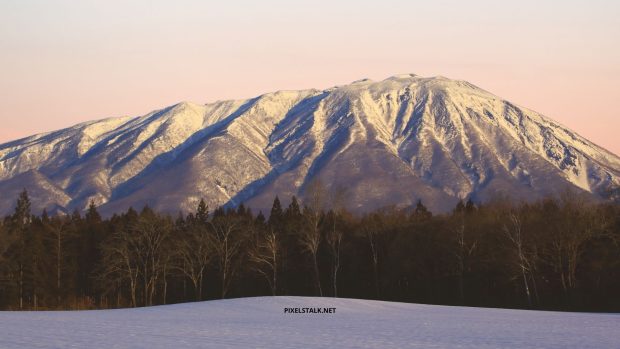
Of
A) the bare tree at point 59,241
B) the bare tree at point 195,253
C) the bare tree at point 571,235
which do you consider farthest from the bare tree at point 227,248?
the bare tree at point 571,235

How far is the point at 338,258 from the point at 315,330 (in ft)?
175

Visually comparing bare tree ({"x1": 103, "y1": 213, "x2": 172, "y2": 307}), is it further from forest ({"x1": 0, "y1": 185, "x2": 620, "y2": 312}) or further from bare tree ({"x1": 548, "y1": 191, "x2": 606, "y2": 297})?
bare tree ({"x1": 548, "y1": 191, "x2": 606, "y2": 297})

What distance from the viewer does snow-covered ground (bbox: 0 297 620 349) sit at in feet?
106

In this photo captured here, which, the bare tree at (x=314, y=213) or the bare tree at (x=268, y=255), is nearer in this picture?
the bare tree at (x=314, y=213)

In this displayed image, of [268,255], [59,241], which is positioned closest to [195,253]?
[268,255]

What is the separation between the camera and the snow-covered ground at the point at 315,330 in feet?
106

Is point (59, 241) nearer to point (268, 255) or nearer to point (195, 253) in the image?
point (195, 253)

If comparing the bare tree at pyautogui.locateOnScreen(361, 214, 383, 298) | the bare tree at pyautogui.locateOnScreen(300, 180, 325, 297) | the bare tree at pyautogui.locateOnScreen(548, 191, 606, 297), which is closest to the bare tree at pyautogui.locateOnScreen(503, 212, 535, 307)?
the bare tree at pyautogui.locateOnScreen(548, 191, 606, 297)

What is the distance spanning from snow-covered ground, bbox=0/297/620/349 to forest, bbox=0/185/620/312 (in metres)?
24.2

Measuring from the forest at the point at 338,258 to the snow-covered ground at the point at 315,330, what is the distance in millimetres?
24238

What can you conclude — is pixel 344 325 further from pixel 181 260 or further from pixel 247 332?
pixel 181 260

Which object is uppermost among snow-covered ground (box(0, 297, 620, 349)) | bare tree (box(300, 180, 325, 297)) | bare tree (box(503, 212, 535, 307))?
bare tree (box(300, 180, 325, 297))

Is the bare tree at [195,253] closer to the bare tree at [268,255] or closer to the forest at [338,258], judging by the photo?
the forest at [338,258]

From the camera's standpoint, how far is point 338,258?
92688 mm
